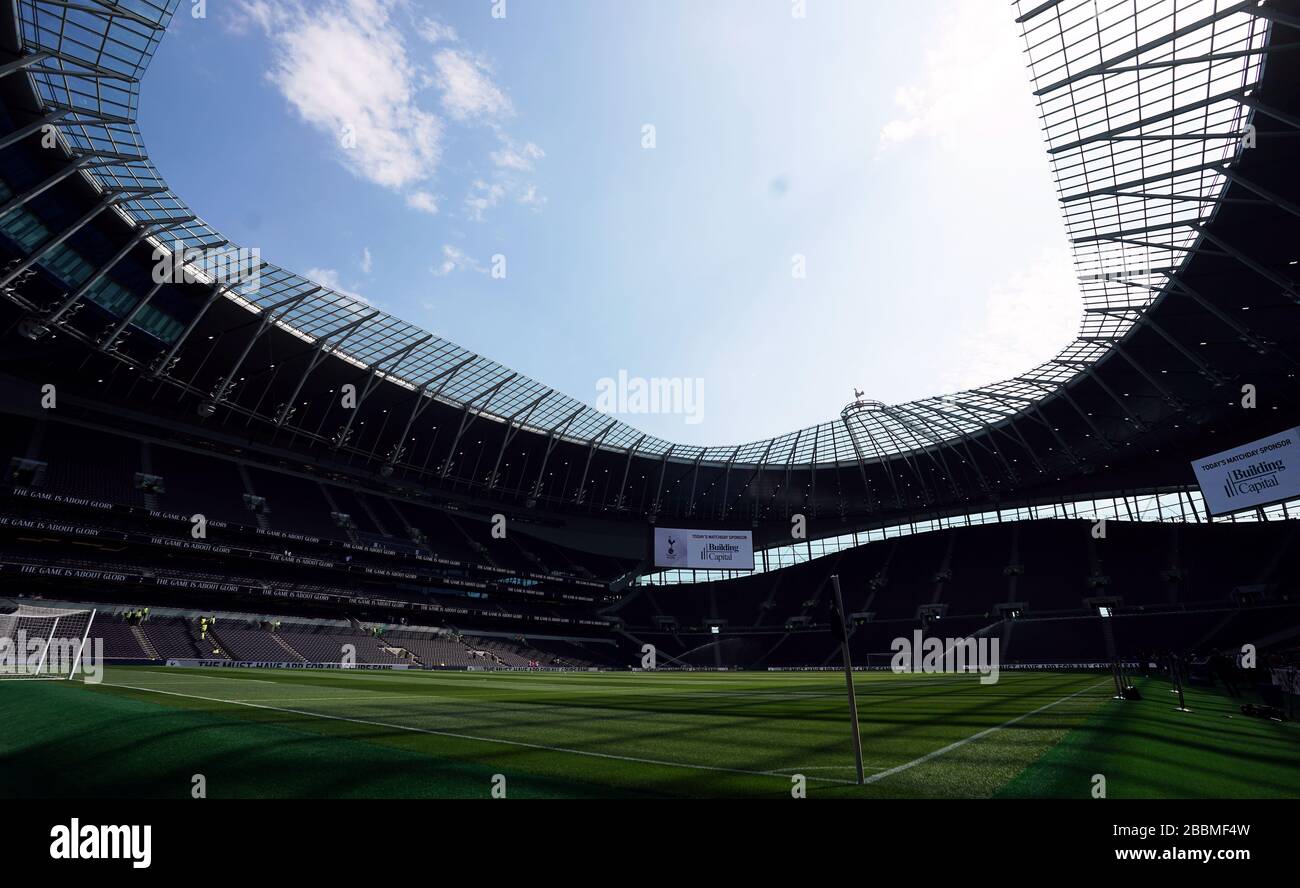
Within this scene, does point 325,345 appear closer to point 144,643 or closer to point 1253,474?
point 144,643

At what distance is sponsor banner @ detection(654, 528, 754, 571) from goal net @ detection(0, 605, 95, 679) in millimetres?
51448

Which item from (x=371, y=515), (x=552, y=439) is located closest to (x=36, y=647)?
(x=371, y=515)

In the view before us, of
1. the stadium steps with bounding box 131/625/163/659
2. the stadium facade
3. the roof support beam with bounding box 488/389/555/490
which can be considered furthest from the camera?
the roof support beam with bounding box 488/389/555/490

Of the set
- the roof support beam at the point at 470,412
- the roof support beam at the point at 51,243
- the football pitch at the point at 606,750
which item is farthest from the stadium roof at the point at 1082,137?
the football pitch at the point at 606,750

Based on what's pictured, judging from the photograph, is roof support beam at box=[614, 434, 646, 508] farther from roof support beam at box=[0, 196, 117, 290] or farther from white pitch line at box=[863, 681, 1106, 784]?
white pitch line at box=[863, 681, 1106, 784]

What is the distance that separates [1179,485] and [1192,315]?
35037mm

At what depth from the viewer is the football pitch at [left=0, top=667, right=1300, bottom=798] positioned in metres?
7.26

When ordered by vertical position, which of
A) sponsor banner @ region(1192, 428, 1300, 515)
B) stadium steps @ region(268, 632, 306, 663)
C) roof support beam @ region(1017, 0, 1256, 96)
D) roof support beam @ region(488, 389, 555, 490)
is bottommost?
stadium steps @ region(268, 632, 306, 663)

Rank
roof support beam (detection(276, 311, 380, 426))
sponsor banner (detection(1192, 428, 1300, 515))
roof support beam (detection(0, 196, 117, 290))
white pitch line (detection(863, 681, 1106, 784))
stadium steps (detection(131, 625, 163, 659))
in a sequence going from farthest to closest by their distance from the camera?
roof support beam (detection(276, 311, 380, 426))
sponsor banner (detection(1192, 428, 1300, 515))
stadium steps (detection(131, 625, 163, 659))
roof support beam (detection(0, 196, 117, 290))
white pitch line (detection(863, 681, 1106, 784))

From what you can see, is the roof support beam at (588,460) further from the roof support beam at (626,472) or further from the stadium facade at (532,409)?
the roof support beam at (626,472)
